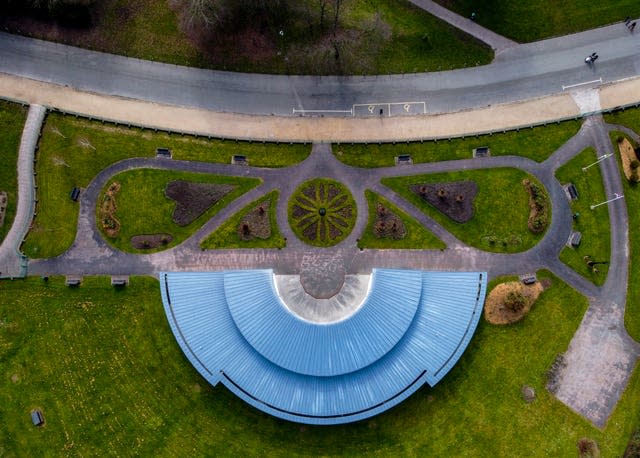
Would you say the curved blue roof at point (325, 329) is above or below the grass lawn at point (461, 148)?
below

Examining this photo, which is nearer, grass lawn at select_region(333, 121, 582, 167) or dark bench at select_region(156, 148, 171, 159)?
dark bench at select_region(156, 148, 171, 159)

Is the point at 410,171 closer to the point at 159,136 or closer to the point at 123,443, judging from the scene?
the point at 159,136

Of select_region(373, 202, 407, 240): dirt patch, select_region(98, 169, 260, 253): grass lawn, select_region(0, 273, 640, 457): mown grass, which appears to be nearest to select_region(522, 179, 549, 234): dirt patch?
select_region(0, 273, 640, 457): mown grass

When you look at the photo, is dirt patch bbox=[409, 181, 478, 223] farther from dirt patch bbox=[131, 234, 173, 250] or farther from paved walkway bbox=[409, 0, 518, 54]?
dirt patch bbox=[131, 234, 173, 250]

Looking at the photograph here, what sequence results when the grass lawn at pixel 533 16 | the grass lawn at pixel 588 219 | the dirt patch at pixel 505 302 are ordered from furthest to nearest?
the grass lawn at pixel 533 16 < the grass lawn at pixel 588 219 < the dirt patch at pixel 505 302

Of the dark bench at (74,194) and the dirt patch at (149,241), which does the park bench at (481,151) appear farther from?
the dark bench at (74,194)

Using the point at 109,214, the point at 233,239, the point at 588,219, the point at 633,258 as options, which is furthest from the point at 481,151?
the point at 109,214

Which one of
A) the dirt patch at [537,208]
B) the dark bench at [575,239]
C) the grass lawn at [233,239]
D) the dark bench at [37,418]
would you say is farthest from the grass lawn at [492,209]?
the dark bench at [37,418]
